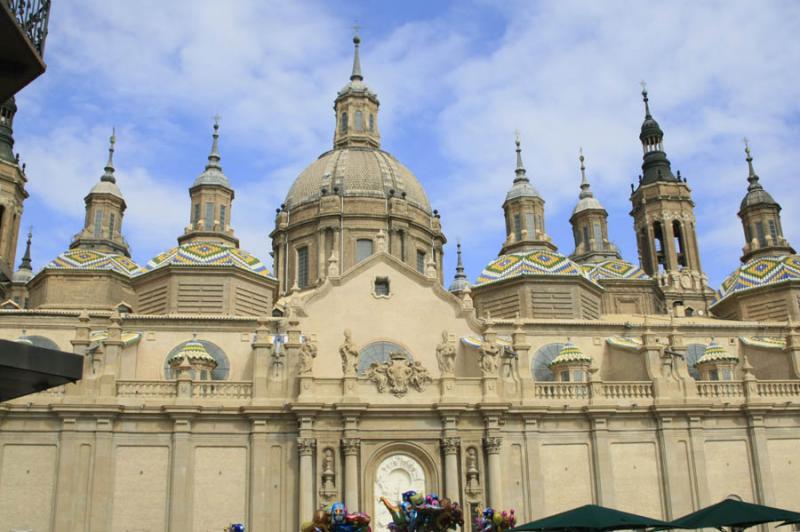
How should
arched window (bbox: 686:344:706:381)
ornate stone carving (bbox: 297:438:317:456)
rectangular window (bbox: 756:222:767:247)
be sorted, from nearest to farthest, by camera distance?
1. ornate stone carving (bbox: 297:438:317:456)
2. arched window (bbox: 686:344:706:381)
3. rectangular window (bbox: 756:222:767:247)

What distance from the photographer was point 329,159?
186ft

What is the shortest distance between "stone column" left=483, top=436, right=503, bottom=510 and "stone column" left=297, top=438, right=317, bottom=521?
6.78m

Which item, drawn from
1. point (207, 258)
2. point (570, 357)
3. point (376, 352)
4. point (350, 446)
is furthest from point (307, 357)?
point (570, 357)

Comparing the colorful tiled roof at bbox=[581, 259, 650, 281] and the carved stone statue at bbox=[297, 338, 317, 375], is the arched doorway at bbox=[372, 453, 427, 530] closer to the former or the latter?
the carved stone statue at bbox=[297, 338, 317, 375]

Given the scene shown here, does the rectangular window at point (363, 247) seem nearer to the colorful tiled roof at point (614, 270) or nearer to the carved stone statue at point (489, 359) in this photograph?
the colorful tiled roof at point (614, 270)

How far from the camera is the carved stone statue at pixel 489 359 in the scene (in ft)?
118

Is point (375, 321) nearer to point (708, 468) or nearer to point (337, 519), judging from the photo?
point (708, 468)

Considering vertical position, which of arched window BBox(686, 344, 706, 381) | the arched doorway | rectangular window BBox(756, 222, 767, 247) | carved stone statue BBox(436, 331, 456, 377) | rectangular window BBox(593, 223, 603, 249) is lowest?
the arched doorway

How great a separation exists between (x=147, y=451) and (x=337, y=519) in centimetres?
1671

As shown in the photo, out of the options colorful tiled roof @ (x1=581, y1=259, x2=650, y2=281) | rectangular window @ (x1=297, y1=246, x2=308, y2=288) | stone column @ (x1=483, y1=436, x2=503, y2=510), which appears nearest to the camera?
stone column @ (x1=483, y1=436, x2=503, y2=510)

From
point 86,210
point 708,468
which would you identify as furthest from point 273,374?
point 86,210

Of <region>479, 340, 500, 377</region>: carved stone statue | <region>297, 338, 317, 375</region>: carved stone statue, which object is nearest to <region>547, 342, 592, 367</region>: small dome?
<region>479, 340, 500, 377</region>: carved stone statue

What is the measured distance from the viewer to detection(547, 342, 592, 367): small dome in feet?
129

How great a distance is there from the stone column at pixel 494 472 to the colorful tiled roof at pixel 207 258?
1579cm
